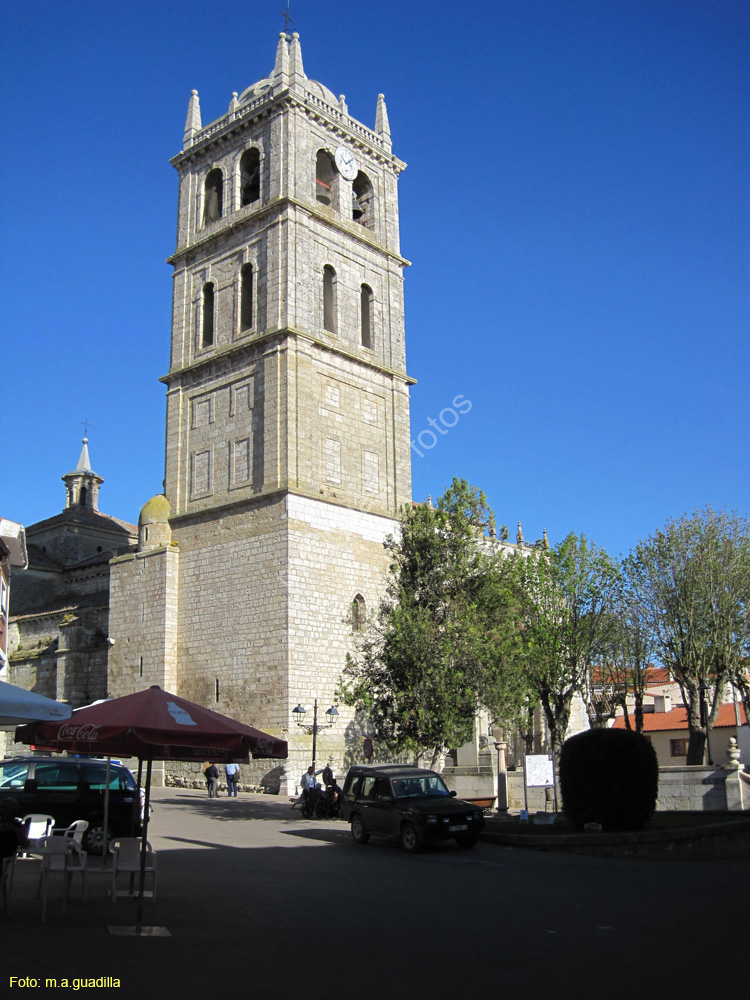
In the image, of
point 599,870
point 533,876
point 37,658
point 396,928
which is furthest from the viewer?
point 37,658

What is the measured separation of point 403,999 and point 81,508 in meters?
54.9

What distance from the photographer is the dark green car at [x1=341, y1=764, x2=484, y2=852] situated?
56.9ft

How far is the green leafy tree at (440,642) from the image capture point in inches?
1089

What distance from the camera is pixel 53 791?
15.6 m

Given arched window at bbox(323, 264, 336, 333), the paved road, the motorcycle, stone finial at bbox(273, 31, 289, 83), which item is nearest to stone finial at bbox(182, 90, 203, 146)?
stone finial at bbox(273, 31, 289, 83)

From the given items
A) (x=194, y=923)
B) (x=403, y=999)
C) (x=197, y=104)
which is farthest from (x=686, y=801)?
(x=197, y=104)

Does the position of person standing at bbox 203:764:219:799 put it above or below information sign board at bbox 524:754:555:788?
below

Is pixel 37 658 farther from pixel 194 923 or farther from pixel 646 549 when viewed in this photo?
pixel 194 923

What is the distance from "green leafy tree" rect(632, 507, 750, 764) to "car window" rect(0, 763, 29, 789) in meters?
23.9

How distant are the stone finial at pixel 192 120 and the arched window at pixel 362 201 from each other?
7184mm

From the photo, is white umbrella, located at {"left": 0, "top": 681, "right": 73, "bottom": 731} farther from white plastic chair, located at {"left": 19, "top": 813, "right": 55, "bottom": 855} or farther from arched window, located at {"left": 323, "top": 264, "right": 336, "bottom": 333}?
arched window, located at {"left": 323, "top": 264, "right": 336, "bottom": 333}

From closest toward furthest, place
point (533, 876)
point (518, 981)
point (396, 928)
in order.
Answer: point (518, 981), point (396, 928), point (533, 876)

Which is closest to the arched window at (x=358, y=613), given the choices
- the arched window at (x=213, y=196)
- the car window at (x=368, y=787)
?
the car window at (x=368, y=787)

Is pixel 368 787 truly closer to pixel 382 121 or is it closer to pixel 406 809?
pixel 406 809
